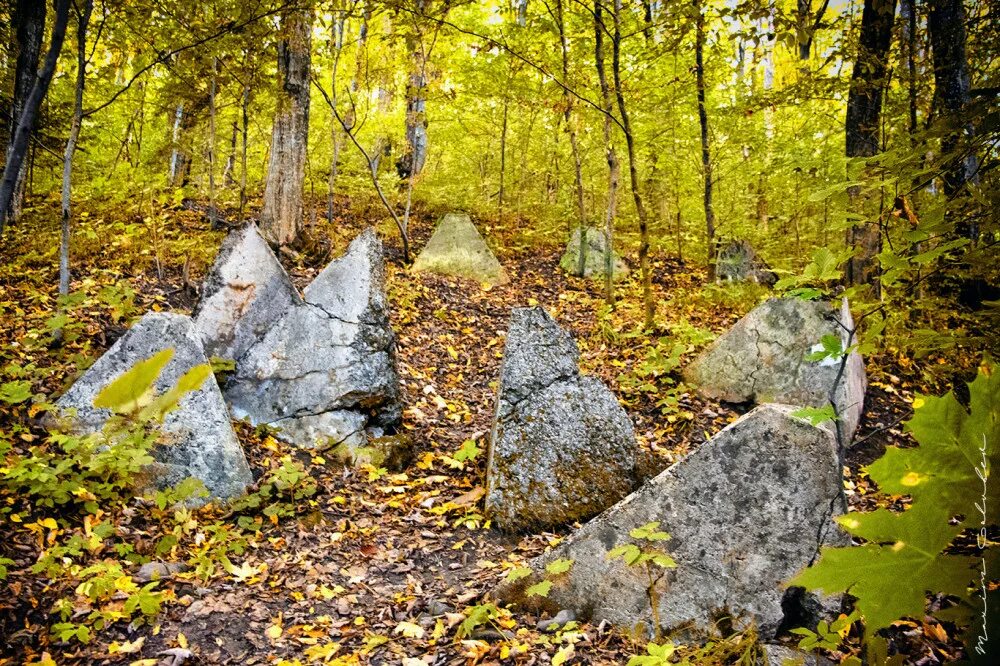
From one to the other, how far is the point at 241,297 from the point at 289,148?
3.33 m

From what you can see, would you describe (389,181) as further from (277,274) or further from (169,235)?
(277,274)

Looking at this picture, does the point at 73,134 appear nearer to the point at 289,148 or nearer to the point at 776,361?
the point at 289,148

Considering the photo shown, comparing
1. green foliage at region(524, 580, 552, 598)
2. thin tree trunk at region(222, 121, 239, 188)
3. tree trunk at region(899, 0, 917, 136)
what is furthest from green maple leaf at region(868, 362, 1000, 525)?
thin tree trunk at region(222, 121, 239, 188)

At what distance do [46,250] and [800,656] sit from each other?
8.38 m

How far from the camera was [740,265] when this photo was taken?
938cm

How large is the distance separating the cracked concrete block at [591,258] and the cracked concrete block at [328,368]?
4627 millimetres

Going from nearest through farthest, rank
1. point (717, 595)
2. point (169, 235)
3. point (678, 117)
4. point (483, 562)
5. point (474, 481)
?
point (717, 595) → point (483, 562) → point (474, 481) → point (169, 235) → point (678, 117)

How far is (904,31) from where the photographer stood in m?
6.68

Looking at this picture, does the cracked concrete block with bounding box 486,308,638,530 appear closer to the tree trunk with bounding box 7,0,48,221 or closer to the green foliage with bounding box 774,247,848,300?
the green foliage with bounding box 774,247,848,300

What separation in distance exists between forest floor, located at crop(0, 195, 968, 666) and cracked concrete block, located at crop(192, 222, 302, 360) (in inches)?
22.5

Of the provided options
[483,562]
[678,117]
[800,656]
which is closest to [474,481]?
[483,562]

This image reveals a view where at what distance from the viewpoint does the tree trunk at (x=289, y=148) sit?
755 centimetres

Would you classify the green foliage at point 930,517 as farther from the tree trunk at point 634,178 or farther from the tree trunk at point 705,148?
the tree trunk at point 705,148

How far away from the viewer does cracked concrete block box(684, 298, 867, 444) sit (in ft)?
17.5
